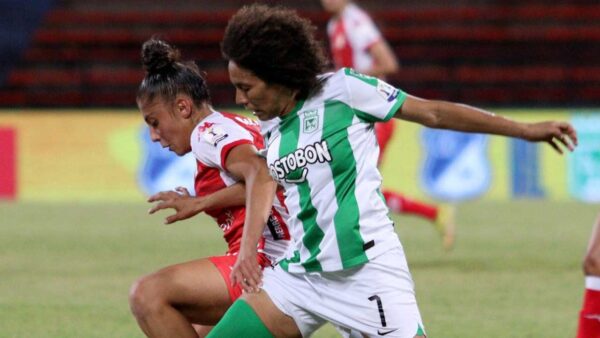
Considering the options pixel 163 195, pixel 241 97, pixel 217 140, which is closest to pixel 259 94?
pixel 241 97

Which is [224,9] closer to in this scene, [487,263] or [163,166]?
[163,166]

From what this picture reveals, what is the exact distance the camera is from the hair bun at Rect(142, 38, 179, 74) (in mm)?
4863

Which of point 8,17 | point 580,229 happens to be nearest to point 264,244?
point 580,229

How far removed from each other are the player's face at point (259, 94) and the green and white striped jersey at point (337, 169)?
5 cm

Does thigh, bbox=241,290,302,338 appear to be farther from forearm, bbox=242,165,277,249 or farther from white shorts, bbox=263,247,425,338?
forearm, bbox=242,165,277,249

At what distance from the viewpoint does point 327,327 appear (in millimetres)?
6555

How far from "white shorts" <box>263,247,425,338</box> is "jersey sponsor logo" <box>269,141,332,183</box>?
35cm

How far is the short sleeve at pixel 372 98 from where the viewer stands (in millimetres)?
4191

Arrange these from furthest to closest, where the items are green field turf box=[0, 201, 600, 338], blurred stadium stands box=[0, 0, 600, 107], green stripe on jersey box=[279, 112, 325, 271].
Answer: blurred stadium stands box=[0, 0, 600, 107]
green field turf box=[0, 201, 600, 338]
green stripe on jersey box=[279, 112, 325, 271]

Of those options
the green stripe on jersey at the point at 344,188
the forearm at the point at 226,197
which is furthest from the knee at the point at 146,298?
the green stripe on jersey at the point at 344,188

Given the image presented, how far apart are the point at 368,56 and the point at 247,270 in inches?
237

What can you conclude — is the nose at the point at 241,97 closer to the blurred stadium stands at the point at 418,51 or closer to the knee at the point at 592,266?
the knee at the point at 592,266

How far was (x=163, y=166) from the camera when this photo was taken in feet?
47.3

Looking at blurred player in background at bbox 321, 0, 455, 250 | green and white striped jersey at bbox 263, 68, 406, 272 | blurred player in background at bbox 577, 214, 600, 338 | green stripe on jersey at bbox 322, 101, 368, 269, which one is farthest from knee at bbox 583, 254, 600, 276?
blurred player in background at bbox 321, 0, 455, 250
